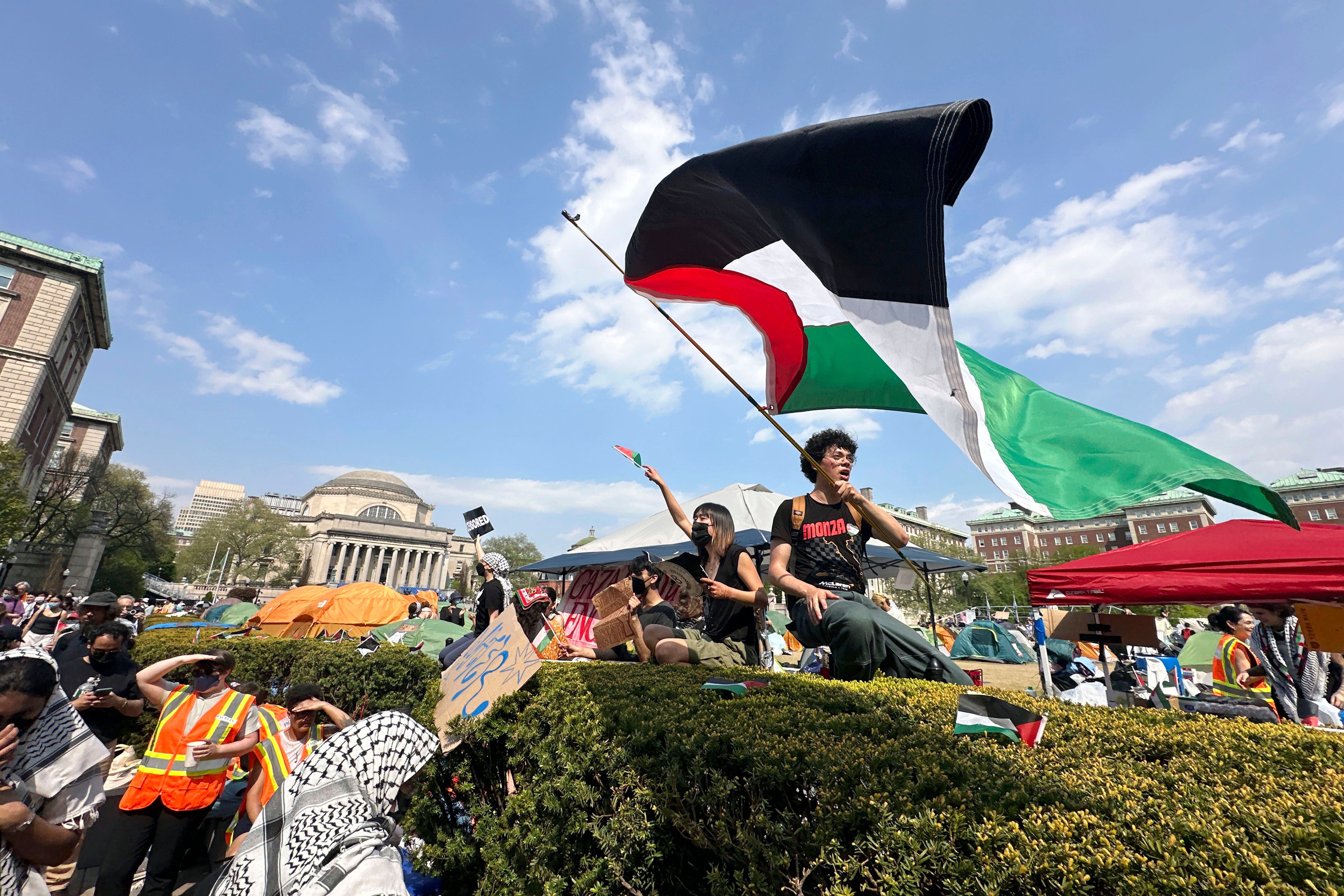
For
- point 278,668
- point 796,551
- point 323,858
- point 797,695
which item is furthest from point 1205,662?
point 278,668

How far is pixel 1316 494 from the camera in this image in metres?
71.2

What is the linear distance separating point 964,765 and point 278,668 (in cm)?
848

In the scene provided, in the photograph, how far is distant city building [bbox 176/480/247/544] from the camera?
186500 millimetres

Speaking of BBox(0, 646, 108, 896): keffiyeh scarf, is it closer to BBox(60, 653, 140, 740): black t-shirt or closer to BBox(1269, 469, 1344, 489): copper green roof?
BBox(60, 653, 140, 740): black t-shirt

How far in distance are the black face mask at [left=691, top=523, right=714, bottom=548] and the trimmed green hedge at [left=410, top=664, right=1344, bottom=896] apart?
4.34ft

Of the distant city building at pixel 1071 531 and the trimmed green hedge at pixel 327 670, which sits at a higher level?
the distant city building at pixel 1071 531

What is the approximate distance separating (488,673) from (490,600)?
119 inches

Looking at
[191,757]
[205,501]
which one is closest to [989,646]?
[191,757]

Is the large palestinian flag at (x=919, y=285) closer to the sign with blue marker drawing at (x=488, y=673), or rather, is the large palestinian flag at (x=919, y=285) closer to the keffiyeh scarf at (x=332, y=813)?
the sign with blue marker drawing at (x=488, y=673)

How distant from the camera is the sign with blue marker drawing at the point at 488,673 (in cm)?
316

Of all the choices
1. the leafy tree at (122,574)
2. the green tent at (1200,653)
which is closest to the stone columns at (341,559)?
the leafy tree at (122,574)

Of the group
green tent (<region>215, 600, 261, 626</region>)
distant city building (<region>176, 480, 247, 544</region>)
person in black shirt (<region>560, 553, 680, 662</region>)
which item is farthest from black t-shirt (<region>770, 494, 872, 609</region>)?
distant city building (<region>176, 480, 247, 544</region>)

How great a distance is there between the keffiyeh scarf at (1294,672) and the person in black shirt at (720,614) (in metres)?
4.90

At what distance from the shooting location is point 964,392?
102 inches
